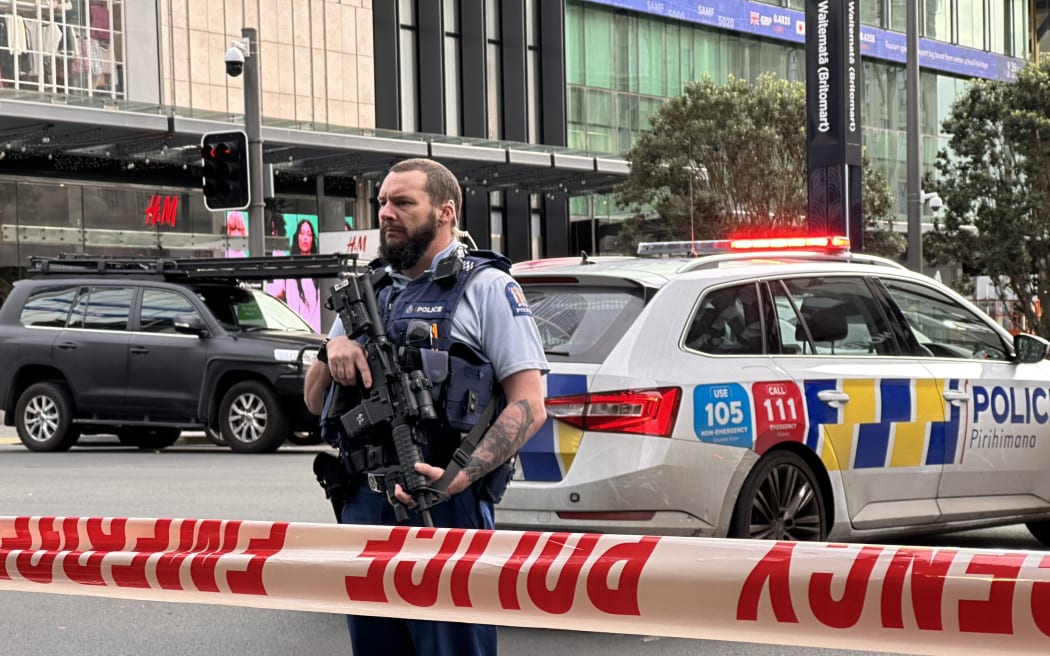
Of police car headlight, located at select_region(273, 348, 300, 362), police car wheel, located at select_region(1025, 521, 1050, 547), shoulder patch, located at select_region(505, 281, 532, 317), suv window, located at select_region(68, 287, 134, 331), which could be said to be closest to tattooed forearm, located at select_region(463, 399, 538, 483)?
A: shoulder patch, located at select_region(505, 281, 532, 317)

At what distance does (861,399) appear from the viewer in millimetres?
7406

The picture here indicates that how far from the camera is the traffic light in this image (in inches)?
758

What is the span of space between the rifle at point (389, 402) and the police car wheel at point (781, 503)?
3.13m

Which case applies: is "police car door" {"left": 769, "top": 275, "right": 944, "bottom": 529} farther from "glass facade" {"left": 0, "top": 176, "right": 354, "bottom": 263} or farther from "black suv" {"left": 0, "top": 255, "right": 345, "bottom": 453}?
"glass facade" {"left": 0, "top": 176, "right": 354, "bottom": 263}

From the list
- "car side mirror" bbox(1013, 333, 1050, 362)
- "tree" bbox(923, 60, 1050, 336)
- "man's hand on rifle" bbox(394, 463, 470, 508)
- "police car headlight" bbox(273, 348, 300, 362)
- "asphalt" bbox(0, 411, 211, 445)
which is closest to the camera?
"man's hand on rifle" bbox(394, 463, 470, 508)

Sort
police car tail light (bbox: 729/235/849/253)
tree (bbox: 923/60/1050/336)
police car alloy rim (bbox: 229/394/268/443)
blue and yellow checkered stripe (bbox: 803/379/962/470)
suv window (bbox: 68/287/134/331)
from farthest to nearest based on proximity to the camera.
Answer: tree (bbox: 923/60/1050/336)
suv window (bbox: 68/287/134/331)
police car alloy rim (bbox: 229/394/268/443)
police car tail light (bbox: 729/235/849/253)
blue and yellow checkered stripe (bbox: 803/379/962/470)

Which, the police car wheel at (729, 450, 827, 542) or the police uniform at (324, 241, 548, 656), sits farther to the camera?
the police car wheel at (729, 450, 827, 542)

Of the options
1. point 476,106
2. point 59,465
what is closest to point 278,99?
point 476,106

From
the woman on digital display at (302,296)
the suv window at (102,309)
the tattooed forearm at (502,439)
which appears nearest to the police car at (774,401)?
the tattooed forearm at (502,439)

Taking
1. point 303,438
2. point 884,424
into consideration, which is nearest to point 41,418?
point 303,438

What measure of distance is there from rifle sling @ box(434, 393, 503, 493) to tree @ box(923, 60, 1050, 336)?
31.4 metres

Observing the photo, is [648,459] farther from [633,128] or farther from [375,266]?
[633,128]

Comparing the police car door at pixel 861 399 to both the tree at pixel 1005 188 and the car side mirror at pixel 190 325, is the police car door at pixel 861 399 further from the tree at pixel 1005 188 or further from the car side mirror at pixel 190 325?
the tree at pixel 1005 188

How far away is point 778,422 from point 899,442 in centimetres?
85
